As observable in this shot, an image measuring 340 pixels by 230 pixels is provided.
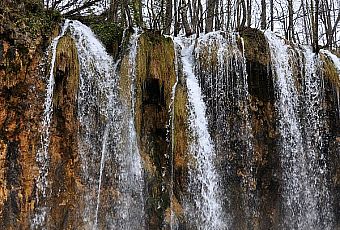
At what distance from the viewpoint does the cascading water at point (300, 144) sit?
27.7ft

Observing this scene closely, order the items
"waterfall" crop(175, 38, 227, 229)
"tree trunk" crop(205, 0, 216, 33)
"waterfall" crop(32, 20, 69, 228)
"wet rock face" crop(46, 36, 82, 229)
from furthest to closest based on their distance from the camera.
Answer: "tree trunk" crop(205, 0, 216, 33)
"waterfall" crop(175, 38, 227, 229)
"wet rock face" crop(46, 36, 82, 229)
"waterfall" crop(32, 20, 69, 228)

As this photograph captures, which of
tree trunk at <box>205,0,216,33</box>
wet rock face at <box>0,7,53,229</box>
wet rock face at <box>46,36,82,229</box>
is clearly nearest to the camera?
wet rock face at <box>0,7,53,229</box>

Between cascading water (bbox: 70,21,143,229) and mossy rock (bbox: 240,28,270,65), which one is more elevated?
mossy rock (bbox: 240,28,270,65)

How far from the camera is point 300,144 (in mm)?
8734

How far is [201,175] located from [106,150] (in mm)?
1738

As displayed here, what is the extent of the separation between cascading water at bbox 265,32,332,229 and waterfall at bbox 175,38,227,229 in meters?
1.59

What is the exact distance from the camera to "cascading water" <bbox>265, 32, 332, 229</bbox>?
8.45 meters

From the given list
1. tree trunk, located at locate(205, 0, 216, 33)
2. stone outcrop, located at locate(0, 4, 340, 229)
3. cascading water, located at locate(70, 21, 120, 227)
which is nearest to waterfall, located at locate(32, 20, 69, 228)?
stone outcrop, located at locate(0, 4, 340, 229)

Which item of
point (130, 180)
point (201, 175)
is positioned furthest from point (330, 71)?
point (130, 180)

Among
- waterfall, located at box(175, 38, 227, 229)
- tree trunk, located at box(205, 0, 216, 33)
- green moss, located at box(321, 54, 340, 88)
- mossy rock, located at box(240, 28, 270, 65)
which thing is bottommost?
waterfall, located at box(175, 38, 227, 229)

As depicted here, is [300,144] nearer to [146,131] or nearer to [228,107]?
[228,107]

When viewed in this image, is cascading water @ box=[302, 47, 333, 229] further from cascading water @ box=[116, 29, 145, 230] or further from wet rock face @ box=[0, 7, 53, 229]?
wet rock face @ box=[0, 7, 53, 229]

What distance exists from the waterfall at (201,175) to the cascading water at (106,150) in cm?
96

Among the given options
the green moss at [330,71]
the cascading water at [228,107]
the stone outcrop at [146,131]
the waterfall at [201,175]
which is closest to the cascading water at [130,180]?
Answer: the stone outcrop at [146,131]
